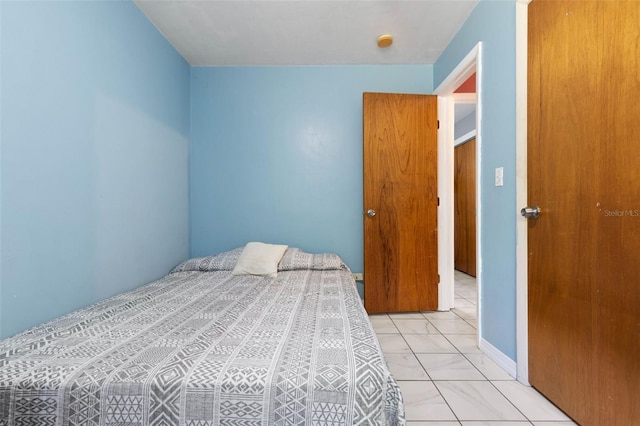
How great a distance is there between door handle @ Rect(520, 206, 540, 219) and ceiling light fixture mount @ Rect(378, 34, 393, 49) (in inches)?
67.5

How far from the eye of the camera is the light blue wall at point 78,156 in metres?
1.16

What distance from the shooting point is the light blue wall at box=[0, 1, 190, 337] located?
1.16m

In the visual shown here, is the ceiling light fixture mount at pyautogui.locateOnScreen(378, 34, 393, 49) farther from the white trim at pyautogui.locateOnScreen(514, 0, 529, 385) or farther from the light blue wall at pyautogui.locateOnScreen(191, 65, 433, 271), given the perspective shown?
the white trim at pyautogui.locateOnScreen(514, 0, 529, 385)

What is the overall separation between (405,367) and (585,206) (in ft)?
3.99

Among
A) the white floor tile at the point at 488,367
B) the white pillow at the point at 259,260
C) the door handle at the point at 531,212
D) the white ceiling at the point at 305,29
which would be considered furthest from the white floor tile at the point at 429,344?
the white ceiling at the point at 305,29

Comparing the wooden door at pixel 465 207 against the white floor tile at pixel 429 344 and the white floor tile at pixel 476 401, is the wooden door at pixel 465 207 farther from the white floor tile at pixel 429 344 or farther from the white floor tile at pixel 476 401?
the white floor tile at pixel 476 401

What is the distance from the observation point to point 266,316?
1.27m

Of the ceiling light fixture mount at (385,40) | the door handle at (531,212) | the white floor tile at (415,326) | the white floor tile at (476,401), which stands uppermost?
the ceiling light fixture mount at (385,40)

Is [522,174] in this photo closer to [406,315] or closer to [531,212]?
[531,212]

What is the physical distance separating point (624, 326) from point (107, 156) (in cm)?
258

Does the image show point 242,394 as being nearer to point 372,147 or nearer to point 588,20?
point 588,20

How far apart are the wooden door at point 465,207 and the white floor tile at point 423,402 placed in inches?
115

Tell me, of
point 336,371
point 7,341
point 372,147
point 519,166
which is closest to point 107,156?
point 7,341

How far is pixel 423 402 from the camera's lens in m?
1.31
